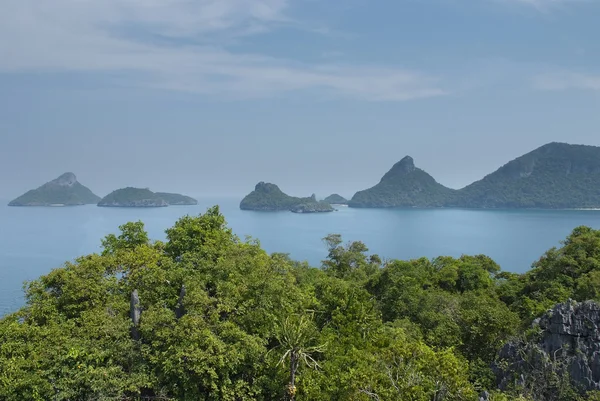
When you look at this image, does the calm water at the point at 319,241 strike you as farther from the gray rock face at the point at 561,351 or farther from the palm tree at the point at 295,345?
the gray rock face at the point at 561,351

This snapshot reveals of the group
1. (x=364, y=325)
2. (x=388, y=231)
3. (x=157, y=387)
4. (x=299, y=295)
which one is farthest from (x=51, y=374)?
(x=388, y=231)

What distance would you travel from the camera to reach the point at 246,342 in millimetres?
16188

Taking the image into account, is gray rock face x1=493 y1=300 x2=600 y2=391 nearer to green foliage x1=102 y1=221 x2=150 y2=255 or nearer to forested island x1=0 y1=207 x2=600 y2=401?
forested island x1=0 y1=207 x2=600 y2=401

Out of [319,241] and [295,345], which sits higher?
[295,345]

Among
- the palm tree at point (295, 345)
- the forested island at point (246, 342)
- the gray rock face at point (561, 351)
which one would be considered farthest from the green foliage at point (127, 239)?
the gray rock face at point (561, 351)

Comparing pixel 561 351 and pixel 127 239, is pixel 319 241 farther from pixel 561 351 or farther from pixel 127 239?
pixel 561 351

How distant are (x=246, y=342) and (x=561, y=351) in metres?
12.9

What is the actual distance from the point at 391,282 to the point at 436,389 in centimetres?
1949

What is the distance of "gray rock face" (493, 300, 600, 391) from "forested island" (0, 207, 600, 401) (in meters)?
0.05

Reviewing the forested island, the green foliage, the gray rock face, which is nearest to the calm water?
the green foliage

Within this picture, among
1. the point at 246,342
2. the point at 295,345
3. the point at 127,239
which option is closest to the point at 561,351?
the point at 295,345

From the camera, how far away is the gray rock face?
1661cm

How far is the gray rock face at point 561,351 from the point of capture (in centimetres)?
1661

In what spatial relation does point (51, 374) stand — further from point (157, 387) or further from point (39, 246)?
point (39, 246)
